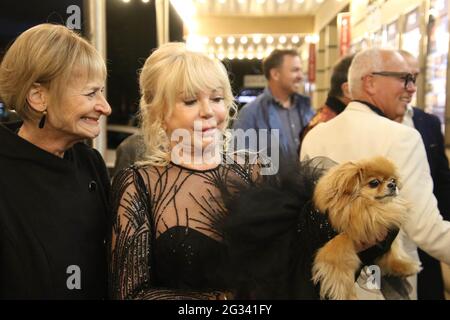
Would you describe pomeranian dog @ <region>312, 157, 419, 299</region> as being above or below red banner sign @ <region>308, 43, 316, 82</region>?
below

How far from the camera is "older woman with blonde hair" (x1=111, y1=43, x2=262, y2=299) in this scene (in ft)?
3.18

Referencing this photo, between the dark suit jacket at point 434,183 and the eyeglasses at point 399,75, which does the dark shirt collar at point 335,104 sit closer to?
the dark suit jacket at point 434,183

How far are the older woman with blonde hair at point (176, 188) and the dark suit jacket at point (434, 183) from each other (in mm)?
964

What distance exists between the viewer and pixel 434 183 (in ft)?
6.22

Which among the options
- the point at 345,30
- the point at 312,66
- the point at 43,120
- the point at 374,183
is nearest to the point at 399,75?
the point at 345,30

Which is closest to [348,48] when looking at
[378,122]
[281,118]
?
[281,118]

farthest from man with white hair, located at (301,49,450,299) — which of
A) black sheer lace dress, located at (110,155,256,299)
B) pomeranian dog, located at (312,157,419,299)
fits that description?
black sheer lace dress, located at (110,155,256,299)

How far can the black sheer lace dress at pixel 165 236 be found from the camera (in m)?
0.97

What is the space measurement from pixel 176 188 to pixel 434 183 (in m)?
1.25

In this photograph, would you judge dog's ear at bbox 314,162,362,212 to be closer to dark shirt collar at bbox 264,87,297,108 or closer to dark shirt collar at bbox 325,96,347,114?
dark shirt collar at bbox 325,96,347,114

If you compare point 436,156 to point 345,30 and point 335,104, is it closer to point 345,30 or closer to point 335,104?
point 335,104

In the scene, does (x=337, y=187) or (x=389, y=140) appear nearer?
(x=337, y=187)

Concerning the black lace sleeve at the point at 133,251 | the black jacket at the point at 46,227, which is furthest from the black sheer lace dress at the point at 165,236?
the black jacket at the point at 46,227

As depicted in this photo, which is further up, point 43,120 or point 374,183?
point 43,120
